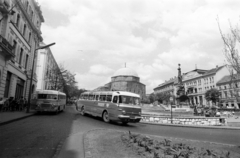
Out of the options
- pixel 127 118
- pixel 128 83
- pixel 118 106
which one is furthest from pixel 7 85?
pixel 128 83

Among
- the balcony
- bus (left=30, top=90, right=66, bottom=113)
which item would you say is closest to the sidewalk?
bus (left=30, top=90, right=66, bottom=113)

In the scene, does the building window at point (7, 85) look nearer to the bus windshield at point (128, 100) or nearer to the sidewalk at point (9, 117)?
the sidewalk at point (9, 117)

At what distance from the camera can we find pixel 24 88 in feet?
84.3

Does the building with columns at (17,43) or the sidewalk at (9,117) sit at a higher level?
the building with columns at (17,43)

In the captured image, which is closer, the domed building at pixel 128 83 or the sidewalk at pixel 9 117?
the sidewalk at pixel 9 117

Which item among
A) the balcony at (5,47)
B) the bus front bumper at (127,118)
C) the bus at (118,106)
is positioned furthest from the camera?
the balcony at (5,47)

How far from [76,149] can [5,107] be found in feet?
50.7

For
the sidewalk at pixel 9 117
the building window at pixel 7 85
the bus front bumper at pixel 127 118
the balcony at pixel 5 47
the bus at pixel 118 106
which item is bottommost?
the sidewalk at pixel 9 117

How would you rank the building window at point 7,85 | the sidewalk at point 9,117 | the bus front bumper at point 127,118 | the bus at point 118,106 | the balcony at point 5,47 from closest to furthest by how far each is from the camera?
the sidewalk at point 9,117 < the bus front bumper at point 127,118 < the bus at point 118,106 < the balcony at point 5,47 < the building window at point 7,85

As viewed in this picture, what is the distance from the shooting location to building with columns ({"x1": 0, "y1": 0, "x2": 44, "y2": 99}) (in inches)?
689

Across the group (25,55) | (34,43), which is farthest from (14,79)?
(34,43)

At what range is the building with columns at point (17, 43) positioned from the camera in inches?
689

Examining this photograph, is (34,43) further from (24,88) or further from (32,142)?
(32,142)

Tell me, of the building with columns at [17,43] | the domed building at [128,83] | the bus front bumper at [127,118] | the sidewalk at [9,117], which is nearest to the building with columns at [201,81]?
the domed building at [128,83]
